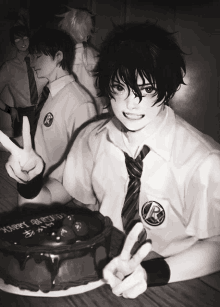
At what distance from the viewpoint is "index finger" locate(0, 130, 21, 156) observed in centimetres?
91

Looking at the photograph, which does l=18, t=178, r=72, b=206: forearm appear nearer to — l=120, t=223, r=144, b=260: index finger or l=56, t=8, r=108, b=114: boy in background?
l=56, t=8, r=108, b=114: boy in background

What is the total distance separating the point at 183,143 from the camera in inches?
34.2

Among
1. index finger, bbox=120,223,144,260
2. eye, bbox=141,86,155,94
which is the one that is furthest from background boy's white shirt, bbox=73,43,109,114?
index finger, bbox=120,223,144,260

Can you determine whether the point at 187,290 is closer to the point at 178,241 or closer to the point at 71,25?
the point at 178,241

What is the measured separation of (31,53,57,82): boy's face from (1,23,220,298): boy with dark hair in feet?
1.09

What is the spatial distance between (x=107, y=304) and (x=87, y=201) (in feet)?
1.55

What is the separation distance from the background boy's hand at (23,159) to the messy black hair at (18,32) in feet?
1.80

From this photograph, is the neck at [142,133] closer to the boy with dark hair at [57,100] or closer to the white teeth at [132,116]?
the white teeth at [132,116]

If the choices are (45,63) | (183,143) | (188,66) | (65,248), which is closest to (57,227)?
(65,248)

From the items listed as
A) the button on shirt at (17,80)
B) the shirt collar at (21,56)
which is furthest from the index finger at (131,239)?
the shirt collar at (21,56)

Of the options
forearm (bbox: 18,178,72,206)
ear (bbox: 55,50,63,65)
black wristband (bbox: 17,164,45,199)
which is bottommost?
forearm (bbox: 18,178,72,206)

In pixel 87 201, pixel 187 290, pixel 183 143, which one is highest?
pixel 183 143

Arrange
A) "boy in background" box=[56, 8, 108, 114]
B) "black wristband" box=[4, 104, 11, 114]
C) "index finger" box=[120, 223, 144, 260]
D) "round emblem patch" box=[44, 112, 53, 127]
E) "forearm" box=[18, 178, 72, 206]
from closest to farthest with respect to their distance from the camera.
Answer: "index finger" box=[120, 223, 144, 260] < "forearm" box=[18, 178, 72, 206] < "boy in background" box=[56, 8, 108, 114] < "round emblem patch" box=[44, 112, 53, 127] < "black wristband" box=[4, 104, 11, 114]

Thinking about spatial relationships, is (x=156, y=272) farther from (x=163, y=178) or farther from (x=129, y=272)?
(x=163, y=178)
